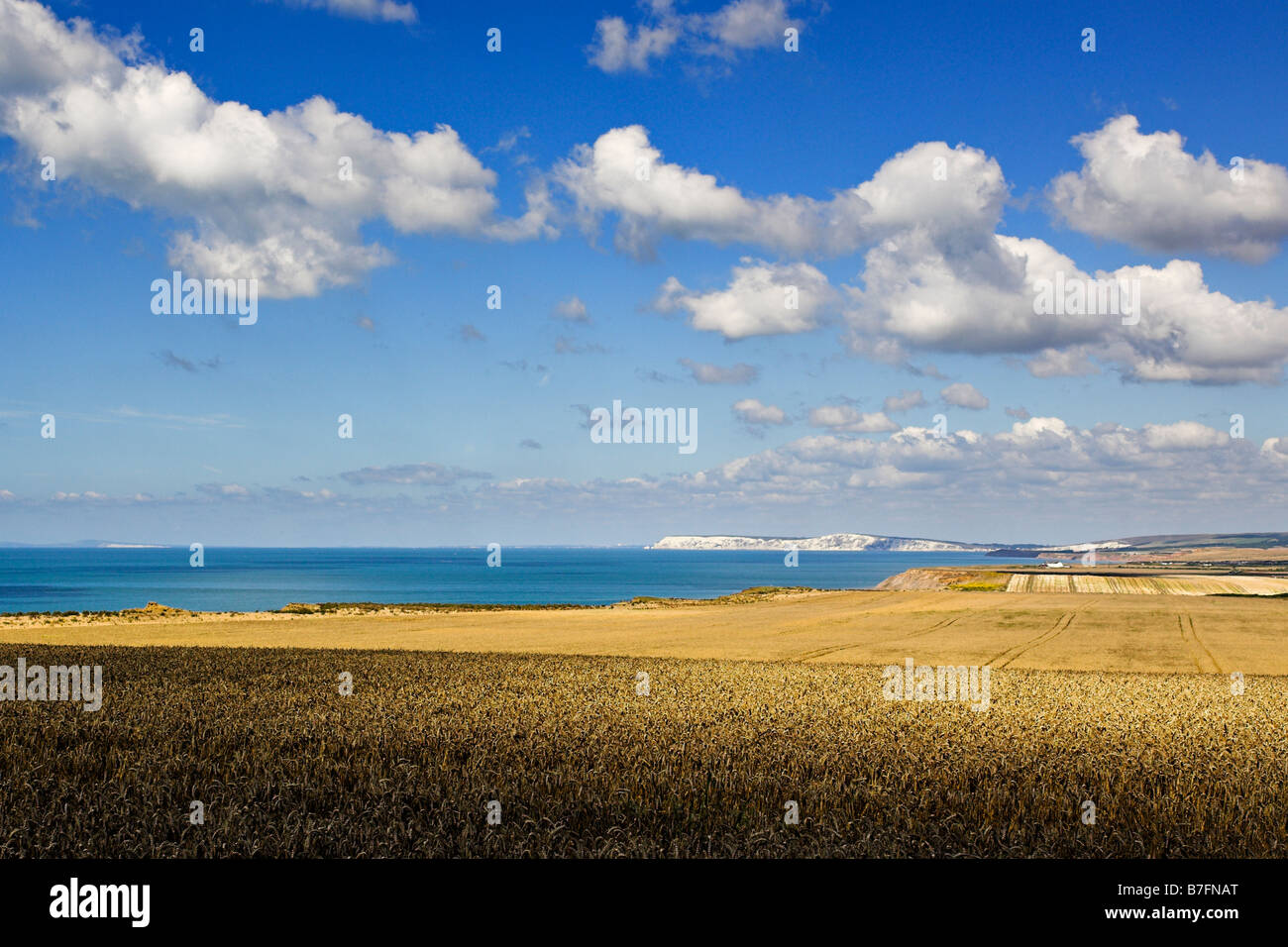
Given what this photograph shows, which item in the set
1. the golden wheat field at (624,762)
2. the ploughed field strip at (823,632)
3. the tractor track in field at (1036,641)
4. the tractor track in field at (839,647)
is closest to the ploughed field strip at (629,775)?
the golden wheat field at (624,762)

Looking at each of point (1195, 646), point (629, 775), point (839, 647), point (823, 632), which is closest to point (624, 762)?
point (629, 775)

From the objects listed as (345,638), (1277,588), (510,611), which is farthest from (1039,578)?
(345,638)

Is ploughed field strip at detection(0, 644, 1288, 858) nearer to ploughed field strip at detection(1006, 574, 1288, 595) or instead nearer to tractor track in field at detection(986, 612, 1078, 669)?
tractor track in field at detection(986, 612, 1078, 669)

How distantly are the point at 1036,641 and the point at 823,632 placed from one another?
1210cm

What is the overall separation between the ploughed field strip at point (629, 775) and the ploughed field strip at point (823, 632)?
1936cm

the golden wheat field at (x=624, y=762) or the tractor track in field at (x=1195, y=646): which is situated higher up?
the golden wheat field at (x=624, y=762)

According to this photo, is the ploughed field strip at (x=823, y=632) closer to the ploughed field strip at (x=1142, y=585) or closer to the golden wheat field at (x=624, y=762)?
the golden wheat field at (x=624, y=762)

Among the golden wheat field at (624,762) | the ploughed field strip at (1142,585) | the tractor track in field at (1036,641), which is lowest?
the ploughed field strip at (1142,585)

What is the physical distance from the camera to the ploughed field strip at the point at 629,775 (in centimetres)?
1005

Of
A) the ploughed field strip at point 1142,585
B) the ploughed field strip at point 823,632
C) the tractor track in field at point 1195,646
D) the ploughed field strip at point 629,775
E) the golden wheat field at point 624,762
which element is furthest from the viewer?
the ploughed field strip at point 1142,585

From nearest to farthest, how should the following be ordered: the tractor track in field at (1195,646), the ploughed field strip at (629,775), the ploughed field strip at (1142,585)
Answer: the ploughed field strip at (629,775), the tractor track in field at (1195,646), the ploughed field strip at (1142,585)

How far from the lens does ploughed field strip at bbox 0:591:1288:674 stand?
42.5 meters

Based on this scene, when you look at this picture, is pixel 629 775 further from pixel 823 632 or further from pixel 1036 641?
pixel 823 632
